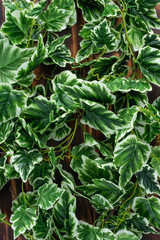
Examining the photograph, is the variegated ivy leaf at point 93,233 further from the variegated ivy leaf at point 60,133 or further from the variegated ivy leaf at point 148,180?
the variegated ivy leaf at point 60,133

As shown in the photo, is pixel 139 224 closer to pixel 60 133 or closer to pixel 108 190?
pixel 108 190

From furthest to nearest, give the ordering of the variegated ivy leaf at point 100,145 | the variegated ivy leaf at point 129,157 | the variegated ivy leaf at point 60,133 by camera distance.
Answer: the variegated ivy leaf at point 60,133 < the variegated ivy leaf at point 100,145 < the variegated ivy leaf at point 129,157

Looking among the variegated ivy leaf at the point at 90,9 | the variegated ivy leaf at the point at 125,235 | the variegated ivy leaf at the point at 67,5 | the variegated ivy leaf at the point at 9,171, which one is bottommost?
the variegated ivy leaf at the point at 125,235

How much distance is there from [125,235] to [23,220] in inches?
13.6

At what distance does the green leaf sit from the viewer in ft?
2.84

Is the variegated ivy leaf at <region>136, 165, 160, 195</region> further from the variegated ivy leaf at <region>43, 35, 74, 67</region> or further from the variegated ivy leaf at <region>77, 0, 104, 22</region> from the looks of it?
the variegated ivy leaf at <region>77, 0, 104, 22</region>

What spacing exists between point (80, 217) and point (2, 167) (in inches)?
13.8

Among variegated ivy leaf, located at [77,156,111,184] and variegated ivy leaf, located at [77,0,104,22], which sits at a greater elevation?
variegated ivy leaf, located at [77,0,104,22]

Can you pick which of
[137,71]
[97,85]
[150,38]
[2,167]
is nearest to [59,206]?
[2,167]

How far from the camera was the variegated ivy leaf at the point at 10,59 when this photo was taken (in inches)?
34.1

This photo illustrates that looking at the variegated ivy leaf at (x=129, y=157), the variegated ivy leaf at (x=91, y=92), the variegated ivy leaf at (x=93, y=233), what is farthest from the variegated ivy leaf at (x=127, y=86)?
the variegated ivy leaf at (x=93, y=233)

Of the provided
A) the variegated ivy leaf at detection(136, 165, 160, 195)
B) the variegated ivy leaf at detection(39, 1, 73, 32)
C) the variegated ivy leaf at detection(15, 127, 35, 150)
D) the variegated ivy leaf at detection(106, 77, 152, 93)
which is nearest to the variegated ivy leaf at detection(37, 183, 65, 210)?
the variegated ivy leaf at detection(15, 127, 35, 150)

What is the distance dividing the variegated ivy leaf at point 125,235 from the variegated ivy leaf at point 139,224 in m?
0.03

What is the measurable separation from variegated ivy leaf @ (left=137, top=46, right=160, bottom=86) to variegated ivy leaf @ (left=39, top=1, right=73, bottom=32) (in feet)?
1.08
